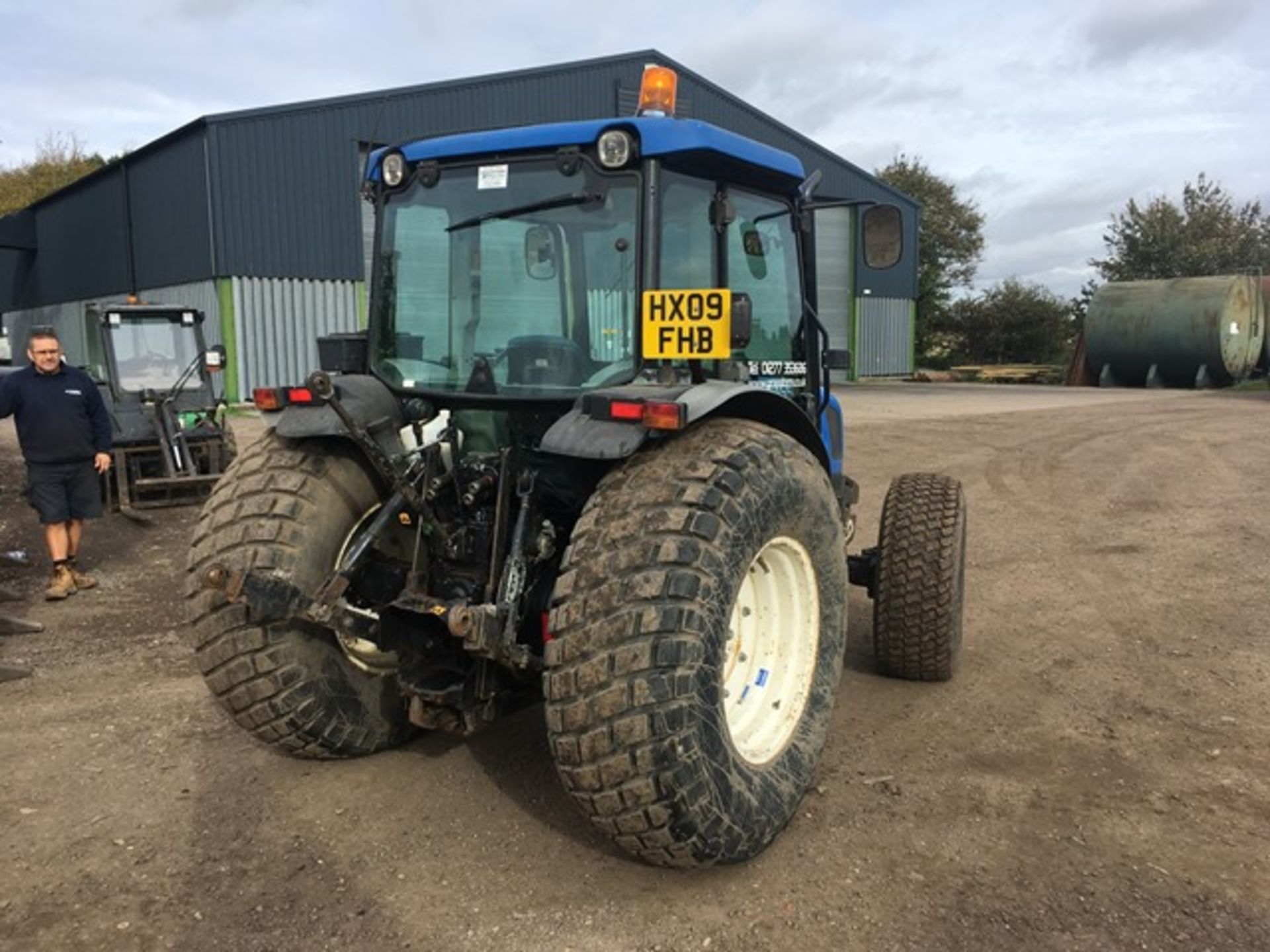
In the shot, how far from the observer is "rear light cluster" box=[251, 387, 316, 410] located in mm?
3455

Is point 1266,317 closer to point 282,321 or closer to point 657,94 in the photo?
point 282,321

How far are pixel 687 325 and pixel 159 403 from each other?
27.6ft

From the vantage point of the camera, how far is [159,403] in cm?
1012

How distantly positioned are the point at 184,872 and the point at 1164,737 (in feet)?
12.0

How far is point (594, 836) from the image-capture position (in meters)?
3.28

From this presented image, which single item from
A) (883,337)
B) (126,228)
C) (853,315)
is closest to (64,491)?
(126,228)

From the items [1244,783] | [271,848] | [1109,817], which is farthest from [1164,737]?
[271,848]

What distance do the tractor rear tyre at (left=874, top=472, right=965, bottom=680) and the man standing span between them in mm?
5032

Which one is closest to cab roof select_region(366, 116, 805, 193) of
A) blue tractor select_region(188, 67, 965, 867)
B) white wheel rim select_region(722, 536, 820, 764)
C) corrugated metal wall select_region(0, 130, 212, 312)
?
blue tractor select_region(188, 67, 965, 867)

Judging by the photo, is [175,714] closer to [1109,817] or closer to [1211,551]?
[1109,817]

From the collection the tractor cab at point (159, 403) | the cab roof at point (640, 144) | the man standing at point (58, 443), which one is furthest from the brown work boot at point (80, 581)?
the cab roof at point (640, 144)

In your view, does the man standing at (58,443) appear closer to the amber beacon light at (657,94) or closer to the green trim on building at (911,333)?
the amber beacon light at (657,94)

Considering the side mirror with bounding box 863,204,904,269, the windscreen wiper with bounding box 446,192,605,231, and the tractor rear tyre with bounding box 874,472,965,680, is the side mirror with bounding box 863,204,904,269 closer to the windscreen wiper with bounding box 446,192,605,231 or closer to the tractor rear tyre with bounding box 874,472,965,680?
the tractor rear tyre with bounding box 874,472,965,680

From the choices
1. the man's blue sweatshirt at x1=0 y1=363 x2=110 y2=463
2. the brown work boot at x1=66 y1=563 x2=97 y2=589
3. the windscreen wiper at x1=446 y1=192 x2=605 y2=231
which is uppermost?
the windscreen wiper at x1=446 y1=192 x2=605 y2=231
